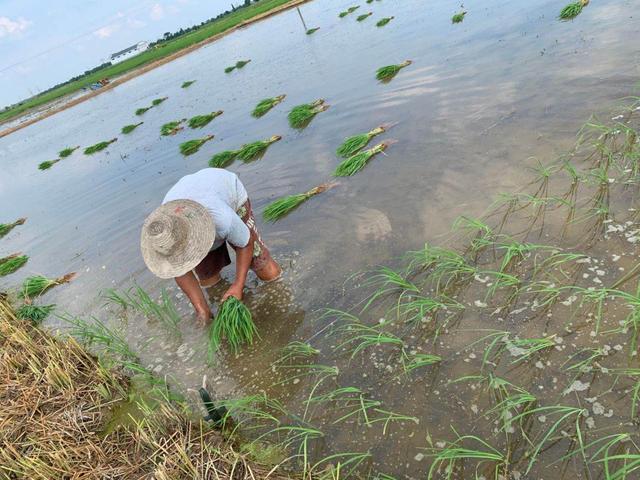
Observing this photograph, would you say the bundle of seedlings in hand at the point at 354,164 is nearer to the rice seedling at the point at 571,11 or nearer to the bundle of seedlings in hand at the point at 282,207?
the bundle of seedlings in hand at the point at 282,207

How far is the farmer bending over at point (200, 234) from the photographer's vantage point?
337cm

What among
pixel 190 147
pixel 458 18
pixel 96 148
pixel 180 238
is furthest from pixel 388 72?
pixel 96 148

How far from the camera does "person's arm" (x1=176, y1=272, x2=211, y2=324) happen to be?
3822mm

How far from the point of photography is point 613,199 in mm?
3707

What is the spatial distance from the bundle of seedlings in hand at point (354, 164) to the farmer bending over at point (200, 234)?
86.4 inches

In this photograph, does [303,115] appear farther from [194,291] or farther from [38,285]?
[194,291]

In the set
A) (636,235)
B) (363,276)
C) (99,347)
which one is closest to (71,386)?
(99,347)

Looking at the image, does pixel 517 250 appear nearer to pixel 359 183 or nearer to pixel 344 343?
pixel 344 343

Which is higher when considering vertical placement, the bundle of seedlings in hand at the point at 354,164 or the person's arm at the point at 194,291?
the person's arm at the point at 194,291

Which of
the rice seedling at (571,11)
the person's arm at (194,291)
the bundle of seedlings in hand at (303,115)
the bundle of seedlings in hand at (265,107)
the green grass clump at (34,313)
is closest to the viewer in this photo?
the person's arm at (194,291)

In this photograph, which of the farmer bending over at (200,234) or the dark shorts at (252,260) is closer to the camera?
the farmer bending over at (200,234)

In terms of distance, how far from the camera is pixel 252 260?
173 inches

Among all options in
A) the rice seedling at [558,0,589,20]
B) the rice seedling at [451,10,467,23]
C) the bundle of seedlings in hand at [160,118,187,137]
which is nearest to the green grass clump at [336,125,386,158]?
the rice seedling at [558,0,589,20]

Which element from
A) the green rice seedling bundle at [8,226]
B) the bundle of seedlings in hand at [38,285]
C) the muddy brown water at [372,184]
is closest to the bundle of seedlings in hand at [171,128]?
the muddy brown water at [372,184]
